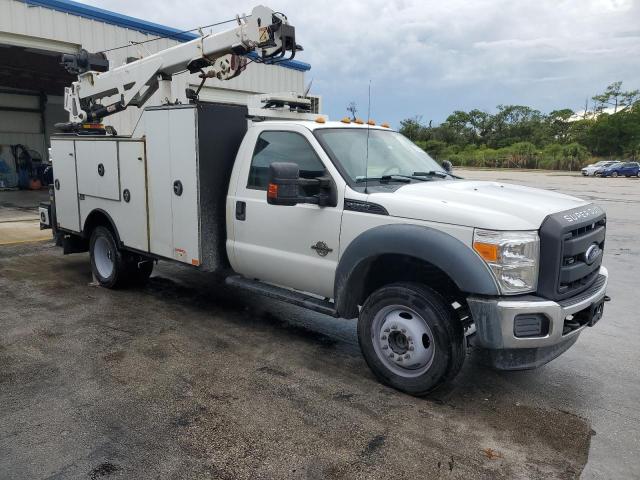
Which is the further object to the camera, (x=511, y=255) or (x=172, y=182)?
(x=172, y=182)

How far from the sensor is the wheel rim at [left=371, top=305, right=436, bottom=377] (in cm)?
391

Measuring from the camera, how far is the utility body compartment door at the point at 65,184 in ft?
23.0

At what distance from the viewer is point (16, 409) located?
3742 mm

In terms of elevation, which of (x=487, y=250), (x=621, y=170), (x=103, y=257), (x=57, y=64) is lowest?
(x=103, y=257)

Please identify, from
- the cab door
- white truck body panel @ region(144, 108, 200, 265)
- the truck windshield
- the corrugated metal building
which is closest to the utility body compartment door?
the corrugated metal building

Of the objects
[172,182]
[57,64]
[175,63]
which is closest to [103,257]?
[172,182]

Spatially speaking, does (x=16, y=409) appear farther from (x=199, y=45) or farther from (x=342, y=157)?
(x=199, y=45)

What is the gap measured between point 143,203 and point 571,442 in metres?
4.66

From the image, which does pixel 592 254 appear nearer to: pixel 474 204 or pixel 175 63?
pixel 474 204

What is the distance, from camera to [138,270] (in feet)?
22.2

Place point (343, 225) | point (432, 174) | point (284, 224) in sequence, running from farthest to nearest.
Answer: point (432, 174) → point (284, 224) → point (343, 225)

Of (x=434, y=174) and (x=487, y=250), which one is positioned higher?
(x=434, y=174)

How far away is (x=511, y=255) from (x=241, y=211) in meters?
2.58

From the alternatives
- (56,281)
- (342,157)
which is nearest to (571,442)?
(342,157)
